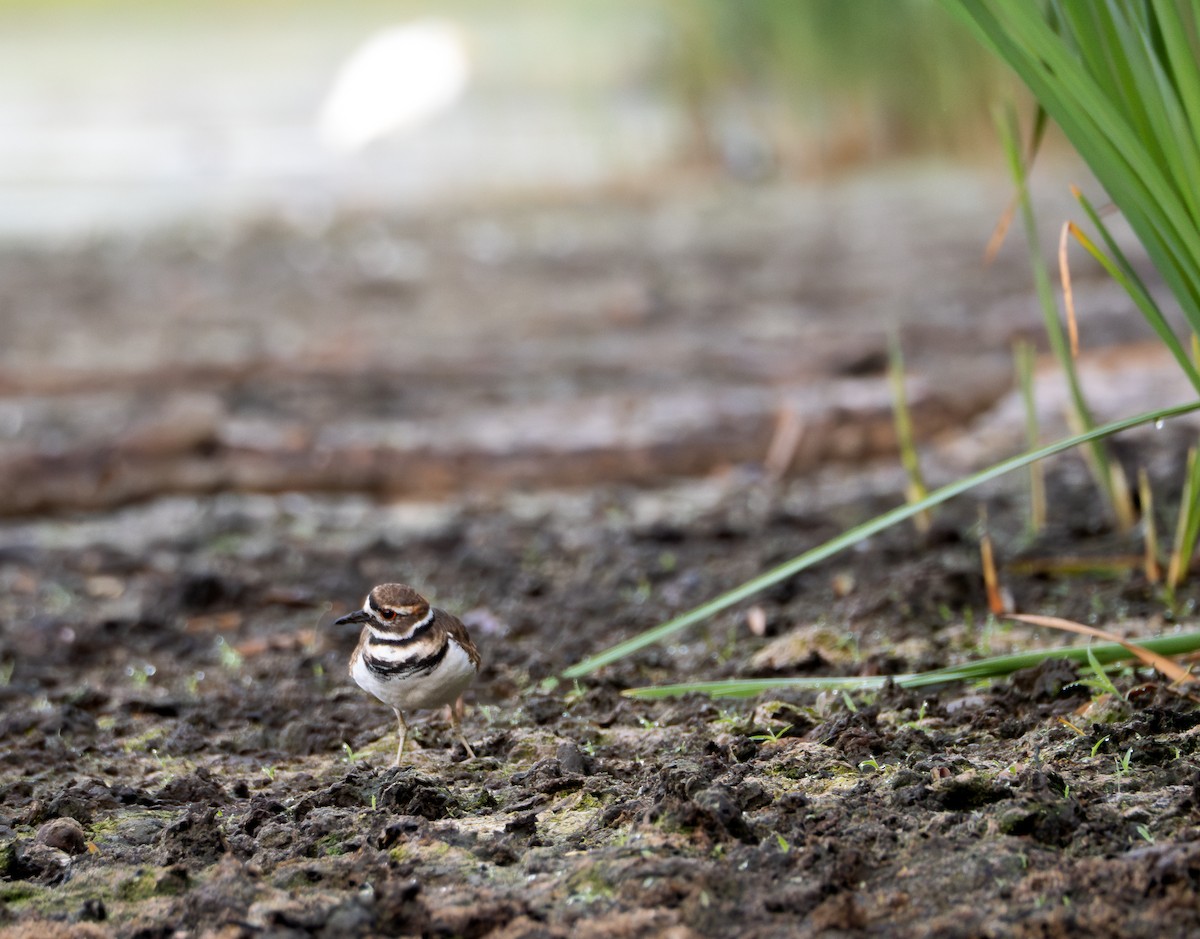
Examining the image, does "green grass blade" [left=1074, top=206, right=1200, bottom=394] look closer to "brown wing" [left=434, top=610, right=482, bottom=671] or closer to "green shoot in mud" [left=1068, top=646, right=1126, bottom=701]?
"green shoot in mud" [left=1068, top=646, right=1126, bottom=701]

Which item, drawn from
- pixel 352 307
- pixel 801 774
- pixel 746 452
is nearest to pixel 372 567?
pixel 746 452

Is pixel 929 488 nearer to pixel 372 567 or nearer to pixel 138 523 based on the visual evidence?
pixel 372 567

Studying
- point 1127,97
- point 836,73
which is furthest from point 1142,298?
point 836,73

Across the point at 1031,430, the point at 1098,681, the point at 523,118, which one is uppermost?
the point at 523,118

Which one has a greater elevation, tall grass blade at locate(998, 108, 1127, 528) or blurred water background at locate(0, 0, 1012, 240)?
blurred water background at locate(0, 0, 1012, 240)

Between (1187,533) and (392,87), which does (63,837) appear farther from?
(392,87)

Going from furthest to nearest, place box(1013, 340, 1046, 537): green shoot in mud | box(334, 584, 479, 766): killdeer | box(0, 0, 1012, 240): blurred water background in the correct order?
box(0, 0, 1012, 240): blurred water background < box(1013, 340, 1046, 537): green shoot in mud < box(334, 584, 479, 766): killdeer

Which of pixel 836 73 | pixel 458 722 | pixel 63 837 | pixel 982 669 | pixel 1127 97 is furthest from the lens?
pixel 836 73

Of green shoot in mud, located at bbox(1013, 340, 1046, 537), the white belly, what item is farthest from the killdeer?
green shoot in mud, located at bbox(1013, 340, 1046, 537)
